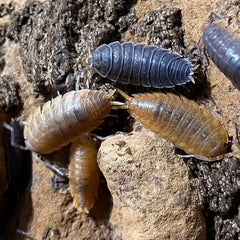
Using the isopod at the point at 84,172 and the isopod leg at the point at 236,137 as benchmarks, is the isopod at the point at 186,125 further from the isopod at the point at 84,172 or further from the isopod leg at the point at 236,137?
the isopod at the point at 84,172

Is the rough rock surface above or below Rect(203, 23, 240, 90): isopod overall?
below

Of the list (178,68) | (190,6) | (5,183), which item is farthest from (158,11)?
(5,183)

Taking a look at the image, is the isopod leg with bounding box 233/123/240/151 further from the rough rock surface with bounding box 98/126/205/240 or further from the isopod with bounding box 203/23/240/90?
the rough rock surface with bounding box 98/126/205/240

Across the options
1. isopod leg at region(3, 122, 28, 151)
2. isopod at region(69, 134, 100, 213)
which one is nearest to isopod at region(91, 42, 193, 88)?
isopod at region(69, 134, 100, 213)

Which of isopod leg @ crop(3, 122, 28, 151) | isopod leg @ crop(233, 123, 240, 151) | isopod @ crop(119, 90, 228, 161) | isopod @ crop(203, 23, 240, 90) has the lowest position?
isopod leg @ crop(3, 122, 28, 151)

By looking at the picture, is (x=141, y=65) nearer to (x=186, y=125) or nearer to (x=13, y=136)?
(x=186, y=125)

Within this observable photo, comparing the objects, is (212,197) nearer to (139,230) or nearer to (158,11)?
(139,230)
